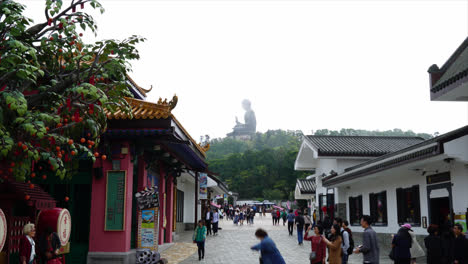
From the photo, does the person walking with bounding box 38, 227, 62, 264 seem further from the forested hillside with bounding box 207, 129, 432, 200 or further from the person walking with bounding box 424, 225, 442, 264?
the forested hillside with bounding box 207, 129, 432, 200

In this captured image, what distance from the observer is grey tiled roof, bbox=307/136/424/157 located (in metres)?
26.0

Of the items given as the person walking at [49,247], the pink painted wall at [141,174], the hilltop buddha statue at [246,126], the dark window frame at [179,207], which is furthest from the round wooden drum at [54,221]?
the hilltop buddha statue at [246,126]

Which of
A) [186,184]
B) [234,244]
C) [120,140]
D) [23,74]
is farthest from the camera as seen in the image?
[186,184]

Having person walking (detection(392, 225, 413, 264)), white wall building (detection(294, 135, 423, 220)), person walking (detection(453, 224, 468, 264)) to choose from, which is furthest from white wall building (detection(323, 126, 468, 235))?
person walking (detection(392, 225, 413, 264))

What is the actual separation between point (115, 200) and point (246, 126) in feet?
427

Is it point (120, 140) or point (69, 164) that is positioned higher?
point (120, 140)

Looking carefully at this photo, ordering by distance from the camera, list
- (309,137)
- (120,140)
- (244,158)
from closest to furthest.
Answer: (120,140) < (309,137) < (244,158)

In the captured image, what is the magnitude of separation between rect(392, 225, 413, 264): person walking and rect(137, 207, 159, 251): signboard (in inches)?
276

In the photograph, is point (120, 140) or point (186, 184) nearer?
point (120, 140)

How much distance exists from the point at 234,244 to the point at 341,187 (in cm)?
765

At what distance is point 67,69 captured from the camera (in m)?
8.47

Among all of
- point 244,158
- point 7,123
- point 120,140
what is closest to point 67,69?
point 7,123

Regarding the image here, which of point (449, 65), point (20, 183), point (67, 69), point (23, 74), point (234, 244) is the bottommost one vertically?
point (234, 244)

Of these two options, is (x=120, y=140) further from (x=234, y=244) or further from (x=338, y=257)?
(x=234, y=244)
